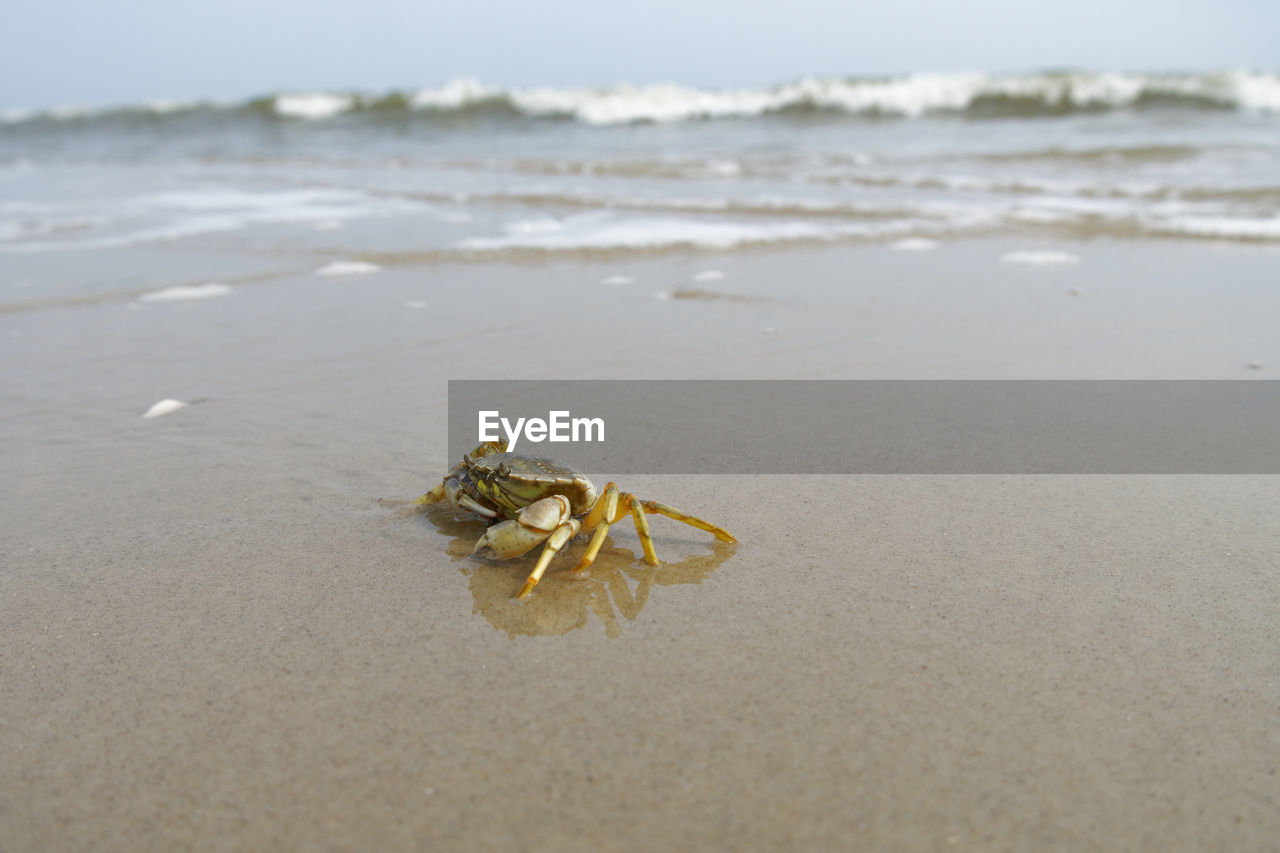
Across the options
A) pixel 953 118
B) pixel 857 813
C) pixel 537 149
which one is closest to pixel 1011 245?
pixel 857 813

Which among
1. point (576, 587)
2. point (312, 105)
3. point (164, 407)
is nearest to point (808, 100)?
point (312, 105)

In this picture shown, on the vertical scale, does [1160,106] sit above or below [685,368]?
above

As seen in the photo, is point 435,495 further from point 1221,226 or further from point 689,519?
point 1221,226

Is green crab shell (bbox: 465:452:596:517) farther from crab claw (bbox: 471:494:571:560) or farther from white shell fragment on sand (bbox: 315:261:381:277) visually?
white shell fragment on sand (bbox: 315:261:381:277)

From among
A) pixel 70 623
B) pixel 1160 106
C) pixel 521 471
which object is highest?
pixel 1160 106

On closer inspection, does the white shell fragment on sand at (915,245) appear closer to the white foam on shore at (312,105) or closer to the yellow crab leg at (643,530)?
the yellow crab leg at (643,530)

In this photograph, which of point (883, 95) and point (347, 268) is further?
point (883, 95)

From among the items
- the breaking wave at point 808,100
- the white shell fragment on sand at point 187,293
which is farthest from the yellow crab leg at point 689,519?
the breaking wave at point 808,100

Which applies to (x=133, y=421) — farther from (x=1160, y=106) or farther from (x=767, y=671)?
(x=1160, y=106)
